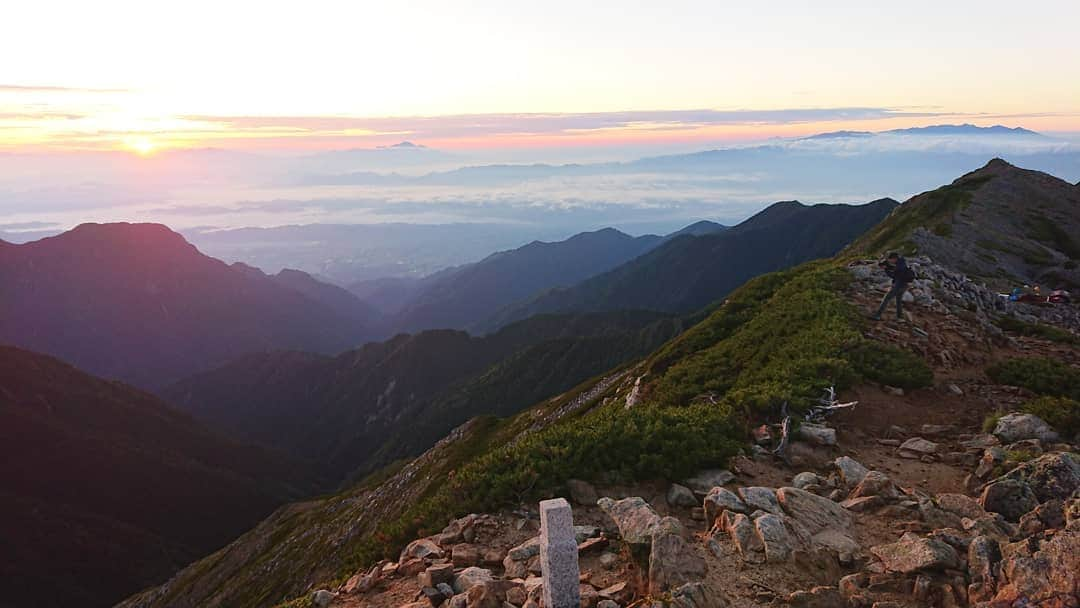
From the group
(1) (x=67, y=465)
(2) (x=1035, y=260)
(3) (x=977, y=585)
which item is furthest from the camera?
(1) (x=67, y=465)

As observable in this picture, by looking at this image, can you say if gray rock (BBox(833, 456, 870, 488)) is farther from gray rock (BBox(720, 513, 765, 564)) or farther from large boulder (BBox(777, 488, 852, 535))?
gray rock (BBox(720, 513, 765, 564))

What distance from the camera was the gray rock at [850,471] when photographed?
13297mm

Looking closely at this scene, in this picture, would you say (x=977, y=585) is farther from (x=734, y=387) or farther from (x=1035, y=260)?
(x=1035, y=260)

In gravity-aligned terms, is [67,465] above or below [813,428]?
below

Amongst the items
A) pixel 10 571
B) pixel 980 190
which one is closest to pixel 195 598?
pixel 10 571

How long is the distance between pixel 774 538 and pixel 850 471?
4.22 m

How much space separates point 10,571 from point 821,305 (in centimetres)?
19816

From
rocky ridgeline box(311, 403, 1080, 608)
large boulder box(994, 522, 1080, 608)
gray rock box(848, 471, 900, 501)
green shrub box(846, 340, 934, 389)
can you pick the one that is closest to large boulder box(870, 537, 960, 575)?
rocky ridgeline box(311, 403, 1080, 608)

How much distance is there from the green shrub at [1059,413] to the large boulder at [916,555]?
8574 mm

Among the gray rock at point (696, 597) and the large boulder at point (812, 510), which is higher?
the gray rock at point (696, 597)

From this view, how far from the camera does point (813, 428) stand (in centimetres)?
1611

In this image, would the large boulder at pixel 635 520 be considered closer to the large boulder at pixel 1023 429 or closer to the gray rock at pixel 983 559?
the gray rock at pixel 983 559

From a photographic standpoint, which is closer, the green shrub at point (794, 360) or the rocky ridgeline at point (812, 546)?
the rocky ridgeline at point (812, 546)

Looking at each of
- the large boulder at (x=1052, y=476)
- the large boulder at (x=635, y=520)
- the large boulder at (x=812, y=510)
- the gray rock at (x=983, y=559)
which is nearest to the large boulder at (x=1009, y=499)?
the large boulder at (x=1052, y=476)
